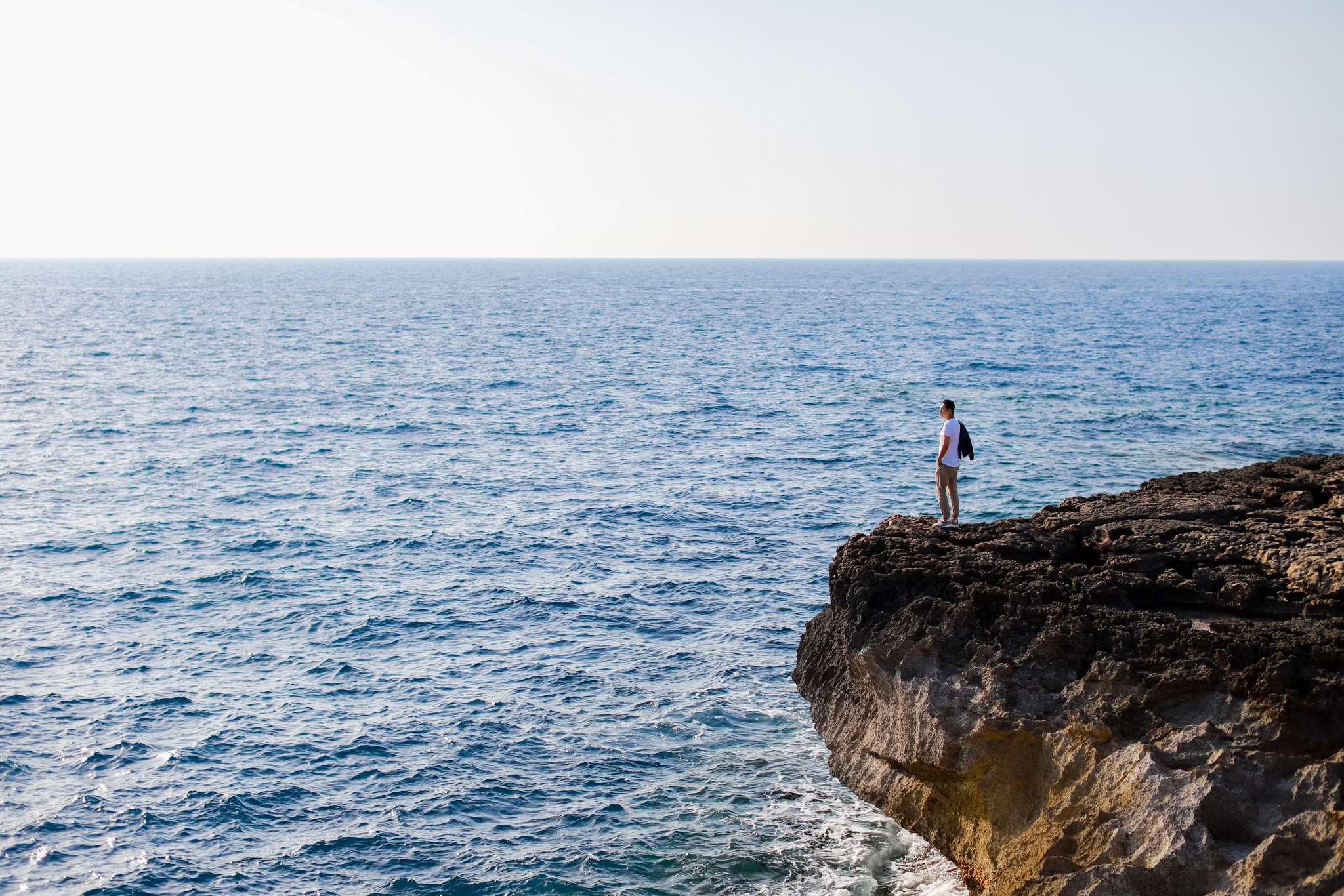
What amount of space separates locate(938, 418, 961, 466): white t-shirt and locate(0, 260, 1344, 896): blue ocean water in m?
6.20

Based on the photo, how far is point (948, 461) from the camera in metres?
21.5

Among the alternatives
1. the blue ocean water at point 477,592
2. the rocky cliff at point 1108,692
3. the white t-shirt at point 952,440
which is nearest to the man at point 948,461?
the white t-shirt at point 952,440

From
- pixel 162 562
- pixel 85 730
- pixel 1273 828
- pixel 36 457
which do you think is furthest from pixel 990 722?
pixel 36 457

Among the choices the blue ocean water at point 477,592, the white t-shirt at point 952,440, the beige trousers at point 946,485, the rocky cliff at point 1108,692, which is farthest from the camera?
the beige trousers at point 946,485

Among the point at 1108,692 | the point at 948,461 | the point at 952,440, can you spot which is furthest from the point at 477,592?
the point at 1108,692

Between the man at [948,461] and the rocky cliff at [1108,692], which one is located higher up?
the man at [948,461]

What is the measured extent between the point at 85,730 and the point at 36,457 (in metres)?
27.8

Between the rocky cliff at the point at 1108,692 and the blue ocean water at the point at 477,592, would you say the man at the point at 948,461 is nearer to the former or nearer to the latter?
the rocky cliff at the point at 1108,692

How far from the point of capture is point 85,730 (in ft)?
67.4

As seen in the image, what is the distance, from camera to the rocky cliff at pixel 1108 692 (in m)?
11.2

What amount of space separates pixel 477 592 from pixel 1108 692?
62.6 feet

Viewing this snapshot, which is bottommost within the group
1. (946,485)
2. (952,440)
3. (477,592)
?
(477,592)

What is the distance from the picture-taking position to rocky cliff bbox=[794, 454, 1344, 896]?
11.2 m

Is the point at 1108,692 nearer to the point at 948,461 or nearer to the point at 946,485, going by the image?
the point at 946,485
